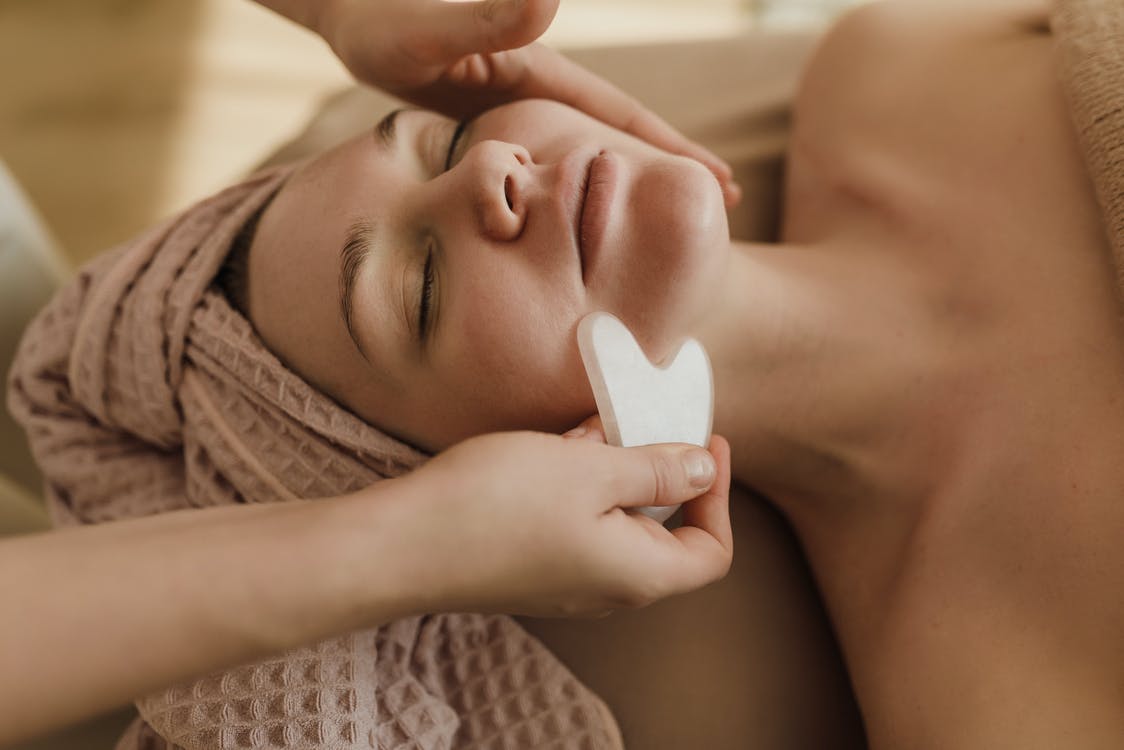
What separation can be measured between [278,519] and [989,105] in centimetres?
121

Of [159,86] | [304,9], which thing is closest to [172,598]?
[304,9]

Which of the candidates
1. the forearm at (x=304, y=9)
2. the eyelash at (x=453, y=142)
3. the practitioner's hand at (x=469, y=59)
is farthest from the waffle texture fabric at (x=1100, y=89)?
the forearm at (x=304, y=9)

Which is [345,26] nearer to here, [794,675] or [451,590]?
[451,590]

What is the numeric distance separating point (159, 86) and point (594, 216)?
231 cm

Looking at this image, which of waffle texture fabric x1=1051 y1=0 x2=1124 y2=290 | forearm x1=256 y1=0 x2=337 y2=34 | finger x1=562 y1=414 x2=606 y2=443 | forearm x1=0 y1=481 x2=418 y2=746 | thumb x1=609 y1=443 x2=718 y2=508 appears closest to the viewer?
forearm x1=0 y1=481 x2=418 y2=746

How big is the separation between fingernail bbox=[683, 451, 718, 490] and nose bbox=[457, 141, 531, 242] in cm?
34

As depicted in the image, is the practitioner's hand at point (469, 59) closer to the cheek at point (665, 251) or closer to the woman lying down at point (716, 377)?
the woman lying down at point (716, 377)

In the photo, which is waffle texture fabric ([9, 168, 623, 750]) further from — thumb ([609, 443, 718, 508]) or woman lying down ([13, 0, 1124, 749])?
thumb ([609, 443, 718, 508])

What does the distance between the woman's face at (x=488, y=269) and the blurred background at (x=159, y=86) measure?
1508 mm

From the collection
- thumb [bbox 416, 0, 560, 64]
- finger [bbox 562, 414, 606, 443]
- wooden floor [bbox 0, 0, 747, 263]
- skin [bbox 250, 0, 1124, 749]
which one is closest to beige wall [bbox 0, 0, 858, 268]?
wooden floor [bbox 0, 0, 747, 263]

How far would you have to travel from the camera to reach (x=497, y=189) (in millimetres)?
990

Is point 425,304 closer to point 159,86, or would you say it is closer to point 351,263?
→ point 351,263

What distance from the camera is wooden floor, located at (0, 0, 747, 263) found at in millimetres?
2557

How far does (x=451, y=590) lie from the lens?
759mm
